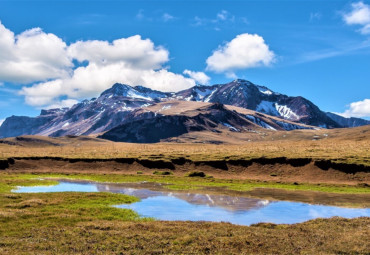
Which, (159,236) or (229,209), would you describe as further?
(229,209)

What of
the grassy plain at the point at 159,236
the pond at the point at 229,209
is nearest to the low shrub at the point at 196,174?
the pond at the point at 229,209

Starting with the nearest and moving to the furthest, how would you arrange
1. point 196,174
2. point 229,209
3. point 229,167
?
point 229,209 → point 196,174 → point 229,167

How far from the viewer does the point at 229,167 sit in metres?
90.8

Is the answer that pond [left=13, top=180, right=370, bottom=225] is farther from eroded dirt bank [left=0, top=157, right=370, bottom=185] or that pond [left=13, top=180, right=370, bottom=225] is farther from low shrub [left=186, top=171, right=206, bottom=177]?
eroded dirt bank [left=0, top=157, right=370, bottom=185]

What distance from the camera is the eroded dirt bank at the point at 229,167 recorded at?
2970 inches

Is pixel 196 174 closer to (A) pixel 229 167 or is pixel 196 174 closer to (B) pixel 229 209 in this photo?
(A) pixel 229 167

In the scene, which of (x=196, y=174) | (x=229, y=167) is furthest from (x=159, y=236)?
(x=229, y=167)

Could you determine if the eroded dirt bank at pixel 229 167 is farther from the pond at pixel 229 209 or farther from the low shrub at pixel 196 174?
the pond at pixel 229 209

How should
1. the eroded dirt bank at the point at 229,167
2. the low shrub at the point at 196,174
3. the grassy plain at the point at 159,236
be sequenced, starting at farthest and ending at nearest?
the low shrub at the point at 196,174 < the eroded dirt bank at the point at 229,167 < the grassy plain at the point at 159,236

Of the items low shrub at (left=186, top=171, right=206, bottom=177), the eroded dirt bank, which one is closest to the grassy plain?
the eroded dirt bank

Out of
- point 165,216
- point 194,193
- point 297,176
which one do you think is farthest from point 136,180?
point 165,216

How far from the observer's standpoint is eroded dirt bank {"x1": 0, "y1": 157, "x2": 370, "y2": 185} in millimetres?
75438

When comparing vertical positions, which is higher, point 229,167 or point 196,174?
point 229,167

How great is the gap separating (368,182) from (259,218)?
4277 centimetres
